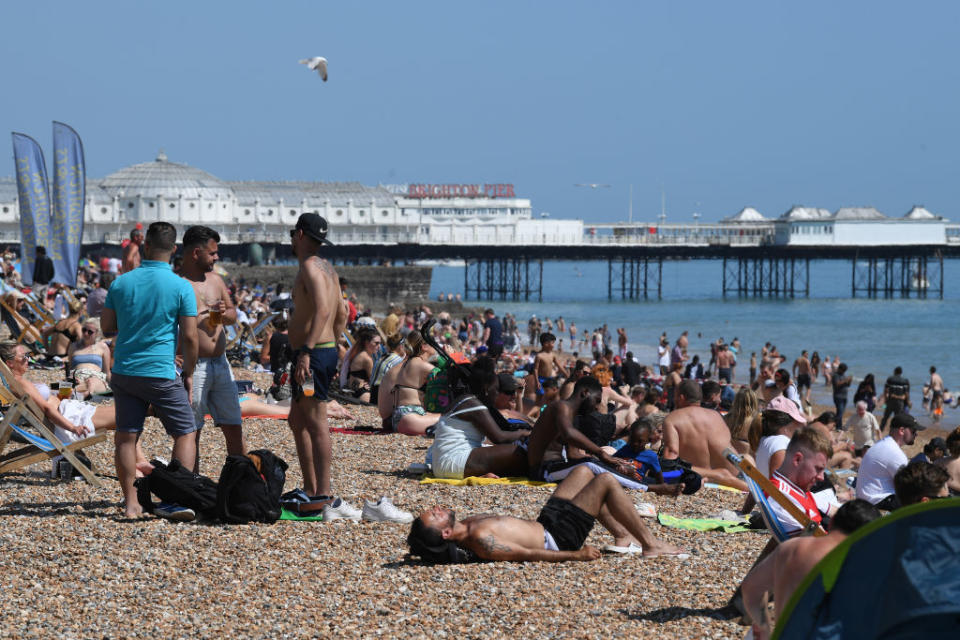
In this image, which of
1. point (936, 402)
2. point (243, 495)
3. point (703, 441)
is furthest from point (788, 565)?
point (936, 402)

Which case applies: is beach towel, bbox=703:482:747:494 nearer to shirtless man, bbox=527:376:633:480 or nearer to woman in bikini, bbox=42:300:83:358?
shirtless man, bbox=527:376:633:480

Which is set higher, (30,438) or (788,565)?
(788,565)

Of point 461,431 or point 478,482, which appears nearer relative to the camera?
point 478,482

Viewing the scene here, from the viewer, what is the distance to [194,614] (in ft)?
12.5

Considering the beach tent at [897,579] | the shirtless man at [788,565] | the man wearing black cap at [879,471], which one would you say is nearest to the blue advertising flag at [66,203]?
the man wearing black cap at [879,471]

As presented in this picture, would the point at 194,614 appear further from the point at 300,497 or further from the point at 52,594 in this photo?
the point at 300,497

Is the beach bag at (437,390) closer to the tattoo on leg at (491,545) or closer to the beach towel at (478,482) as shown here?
the beach towel at (478,482)

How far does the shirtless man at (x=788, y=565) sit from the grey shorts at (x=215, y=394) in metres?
2.87

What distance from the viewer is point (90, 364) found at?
9.88m

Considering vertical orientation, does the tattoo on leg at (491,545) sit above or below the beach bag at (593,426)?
below

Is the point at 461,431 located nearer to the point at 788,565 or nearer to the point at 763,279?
the point at 788,565

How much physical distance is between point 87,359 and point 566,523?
250 inches

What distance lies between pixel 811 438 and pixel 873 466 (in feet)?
5.64

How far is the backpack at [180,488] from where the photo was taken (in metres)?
5.06
